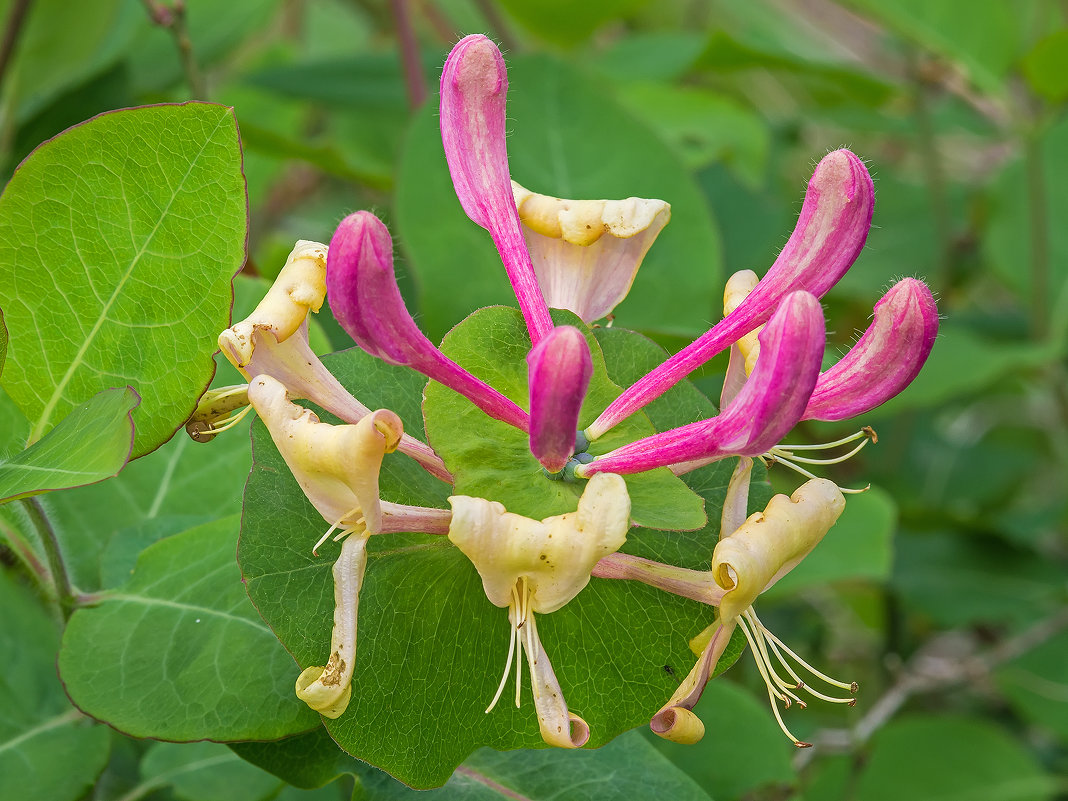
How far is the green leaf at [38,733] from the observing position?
82 cm

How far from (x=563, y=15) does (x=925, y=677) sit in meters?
1.31

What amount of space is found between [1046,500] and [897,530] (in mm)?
863

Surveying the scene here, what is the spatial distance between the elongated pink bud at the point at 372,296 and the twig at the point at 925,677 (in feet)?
3.31

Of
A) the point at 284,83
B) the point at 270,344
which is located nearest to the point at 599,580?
the point at 270,344

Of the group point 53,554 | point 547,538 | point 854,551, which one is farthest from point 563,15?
point 547,538

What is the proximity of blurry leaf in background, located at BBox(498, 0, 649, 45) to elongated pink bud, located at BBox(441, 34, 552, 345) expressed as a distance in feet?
4.52

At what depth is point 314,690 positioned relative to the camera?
598 mm

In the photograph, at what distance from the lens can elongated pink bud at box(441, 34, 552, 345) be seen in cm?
70

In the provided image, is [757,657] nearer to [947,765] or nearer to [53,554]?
[53,554]

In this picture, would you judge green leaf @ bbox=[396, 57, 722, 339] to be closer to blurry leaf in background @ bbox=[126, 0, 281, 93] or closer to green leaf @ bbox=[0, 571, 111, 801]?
green leaf @ bbox=[0, 571, 111, 801]

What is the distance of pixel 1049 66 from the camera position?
1830mm

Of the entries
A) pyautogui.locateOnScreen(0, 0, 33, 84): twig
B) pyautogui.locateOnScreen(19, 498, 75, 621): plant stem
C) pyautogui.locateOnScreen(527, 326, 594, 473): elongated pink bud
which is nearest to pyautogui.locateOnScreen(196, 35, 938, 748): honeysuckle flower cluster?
pyautogui.locateOnScreen(527, 326, 594, 473): elongated pink bud

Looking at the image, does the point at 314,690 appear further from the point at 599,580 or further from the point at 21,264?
the point at 21,264

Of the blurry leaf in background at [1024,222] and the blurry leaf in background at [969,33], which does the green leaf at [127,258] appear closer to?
the blurry leaf in background at [969,33]
